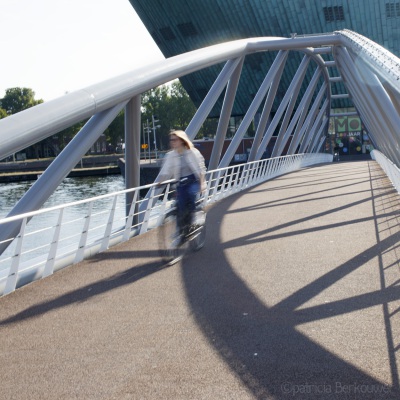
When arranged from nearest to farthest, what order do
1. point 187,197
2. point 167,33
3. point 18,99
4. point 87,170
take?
point 187,197
point 167,33
point 87,170
point 18,99

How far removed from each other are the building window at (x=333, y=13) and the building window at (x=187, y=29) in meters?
10.4

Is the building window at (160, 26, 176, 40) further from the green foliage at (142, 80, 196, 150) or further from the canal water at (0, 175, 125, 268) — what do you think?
the green foliage at (142, 80, 196, 150)

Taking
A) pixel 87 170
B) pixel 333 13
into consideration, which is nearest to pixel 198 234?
pixel 333 13

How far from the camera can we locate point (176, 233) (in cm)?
984

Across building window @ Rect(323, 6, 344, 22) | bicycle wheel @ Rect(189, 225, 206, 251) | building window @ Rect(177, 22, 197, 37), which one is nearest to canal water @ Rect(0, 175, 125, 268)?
bicycle wheel @ Rect(189, 225, 206, 251)

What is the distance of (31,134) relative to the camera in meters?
8.43

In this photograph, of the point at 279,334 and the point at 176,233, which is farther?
the point at 176,233

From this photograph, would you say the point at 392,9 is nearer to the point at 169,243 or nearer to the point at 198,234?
the point at 198,234

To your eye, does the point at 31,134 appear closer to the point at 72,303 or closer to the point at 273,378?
the point at 72,303

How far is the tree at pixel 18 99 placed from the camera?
135 m

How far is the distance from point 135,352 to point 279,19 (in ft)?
176

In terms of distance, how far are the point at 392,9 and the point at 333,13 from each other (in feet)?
15.1

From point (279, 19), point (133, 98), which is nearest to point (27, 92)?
point (279, 19)

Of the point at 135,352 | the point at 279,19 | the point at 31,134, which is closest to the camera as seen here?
the point at 135,352
